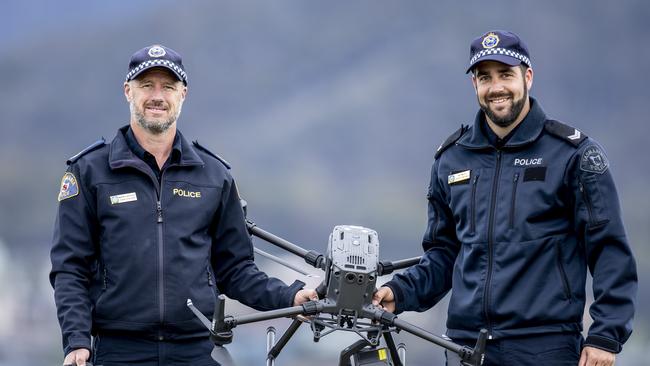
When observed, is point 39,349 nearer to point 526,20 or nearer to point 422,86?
point 422,86

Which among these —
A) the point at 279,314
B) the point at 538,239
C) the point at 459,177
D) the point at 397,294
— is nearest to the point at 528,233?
the point at 538,239

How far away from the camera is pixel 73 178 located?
15.6 feet

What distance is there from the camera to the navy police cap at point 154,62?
4.80 metres

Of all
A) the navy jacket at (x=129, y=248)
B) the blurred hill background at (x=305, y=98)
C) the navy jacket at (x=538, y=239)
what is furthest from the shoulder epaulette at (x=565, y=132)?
the blurred hill background at (x=305, y=98)

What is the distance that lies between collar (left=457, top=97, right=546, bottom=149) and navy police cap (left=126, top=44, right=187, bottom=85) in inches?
48.6

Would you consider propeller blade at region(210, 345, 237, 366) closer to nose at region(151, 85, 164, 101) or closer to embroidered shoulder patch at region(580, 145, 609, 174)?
nose at region(151, 85, 164, 101)

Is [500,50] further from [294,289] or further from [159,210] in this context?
[159,210]

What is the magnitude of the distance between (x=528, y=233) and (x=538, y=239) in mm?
45

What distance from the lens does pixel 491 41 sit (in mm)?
4758

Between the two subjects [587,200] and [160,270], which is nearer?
[587,200]

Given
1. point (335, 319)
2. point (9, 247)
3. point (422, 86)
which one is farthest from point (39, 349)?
point (335, 319)

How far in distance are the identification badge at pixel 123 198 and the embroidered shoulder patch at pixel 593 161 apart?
5.81 ft

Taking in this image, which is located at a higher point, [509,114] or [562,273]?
[509,114]

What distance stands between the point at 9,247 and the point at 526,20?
12.9 feet
